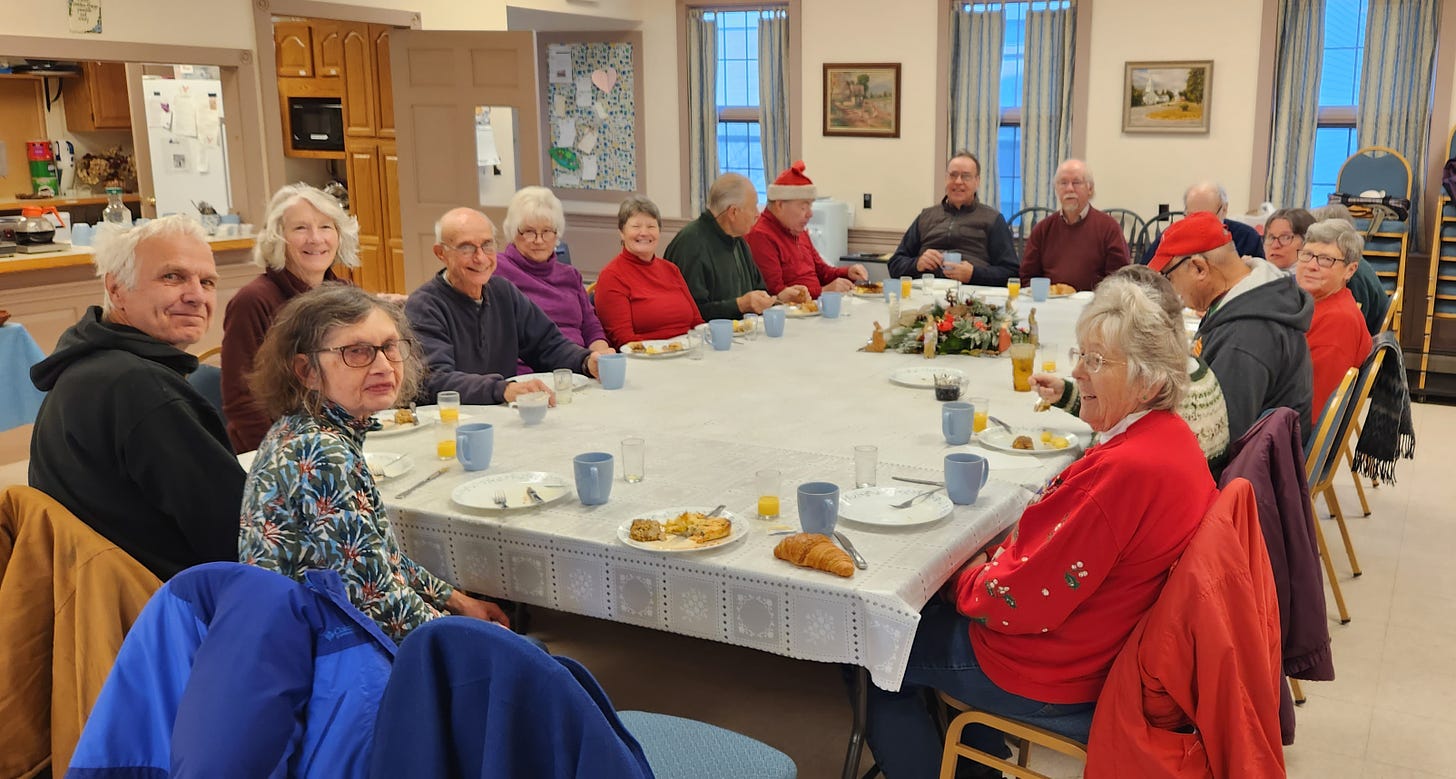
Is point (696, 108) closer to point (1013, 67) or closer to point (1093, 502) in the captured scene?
point (1013, 67)

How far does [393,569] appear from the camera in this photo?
2.05 metres

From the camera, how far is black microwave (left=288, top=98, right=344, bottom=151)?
797cm

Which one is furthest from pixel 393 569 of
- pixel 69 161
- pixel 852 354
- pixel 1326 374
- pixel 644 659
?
pixel 69 161

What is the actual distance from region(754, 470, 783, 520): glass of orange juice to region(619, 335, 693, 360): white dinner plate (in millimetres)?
1654

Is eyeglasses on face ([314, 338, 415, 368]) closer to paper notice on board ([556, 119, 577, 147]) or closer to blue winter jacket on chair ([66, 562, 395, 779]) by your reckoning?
→ blue winter jacket on chair ([66, 562, 395, 779])

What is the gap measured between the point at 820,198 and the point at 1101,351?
20.6ft

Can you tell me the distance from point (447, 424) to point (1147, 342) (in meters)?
1.65

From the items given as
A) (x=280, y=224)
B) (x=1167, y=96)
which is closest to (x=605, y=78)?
(x=1167, y=96)

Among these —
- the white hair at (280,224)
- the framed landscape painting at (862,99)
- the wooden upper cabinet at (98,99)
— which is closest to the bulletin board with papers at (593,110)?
the framed landscape painting at (862,99)

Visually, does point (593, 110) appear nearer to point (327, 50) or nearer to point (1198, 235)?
point (327, 50)

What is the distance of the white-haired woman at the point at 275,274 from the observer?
3240 mm

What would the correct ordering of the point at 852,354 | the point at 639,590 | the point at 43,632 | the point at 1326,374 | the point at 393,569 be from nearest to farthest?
the point at 43,632
the point at 393,569
the point at 639,590
the point at 1326,374
the point at 852,354

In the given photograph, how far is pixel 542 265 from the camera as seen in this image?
4523 millimetres

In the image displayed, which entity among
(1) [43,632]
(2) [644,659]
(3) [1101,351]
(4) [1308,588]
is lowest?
(2) [644,659]
